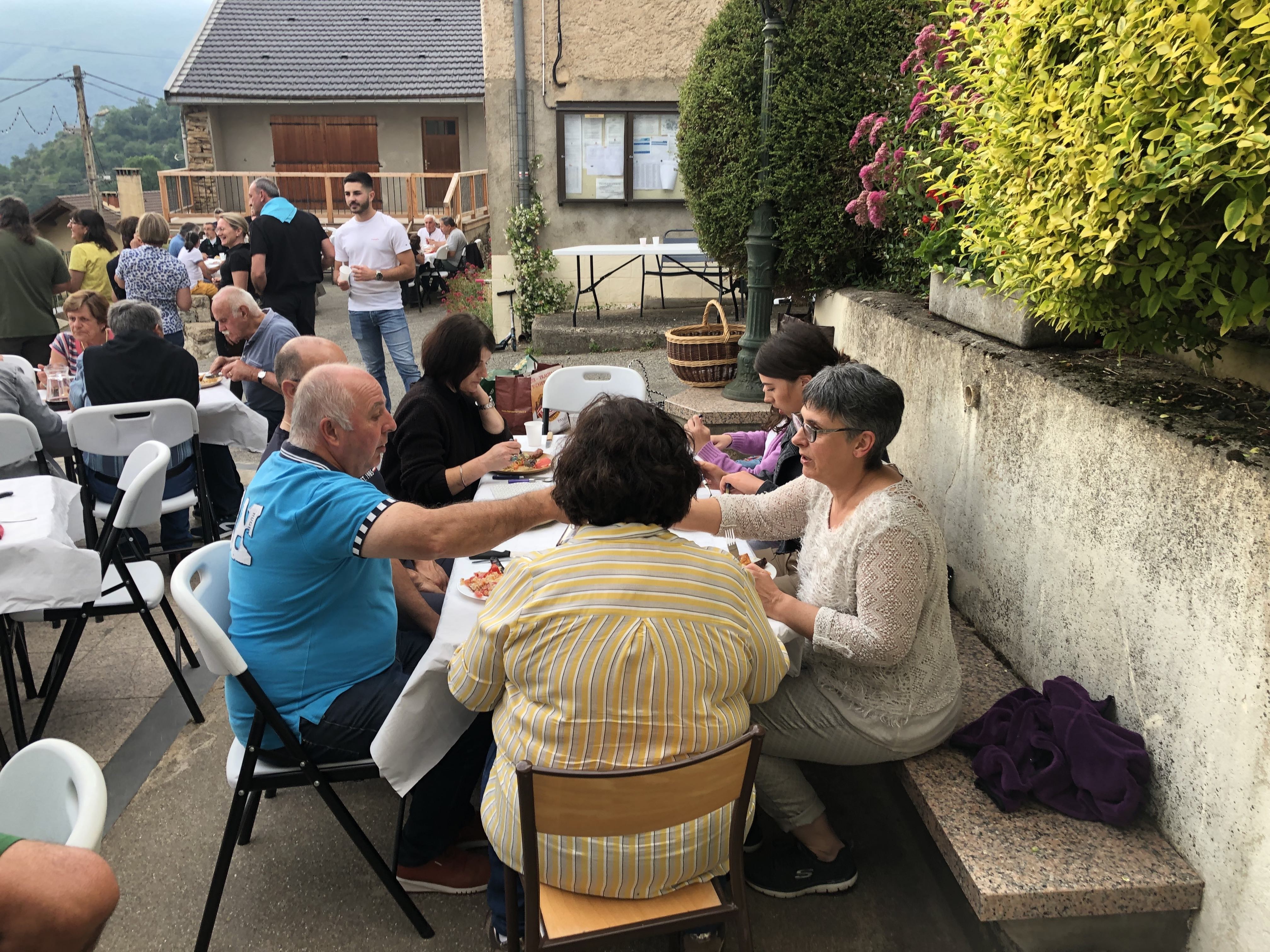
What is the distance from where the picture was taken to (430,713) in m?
2.36

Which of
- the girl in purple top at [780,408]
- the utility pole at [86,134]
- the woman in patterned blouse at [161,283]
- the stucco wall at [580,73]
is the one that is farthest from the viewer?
the utility pole at [86,134]

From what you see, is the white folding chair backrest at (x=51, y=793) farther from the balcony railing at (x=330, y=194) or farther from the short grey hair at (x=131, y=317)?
the balcony railing at (x=330, y=194)

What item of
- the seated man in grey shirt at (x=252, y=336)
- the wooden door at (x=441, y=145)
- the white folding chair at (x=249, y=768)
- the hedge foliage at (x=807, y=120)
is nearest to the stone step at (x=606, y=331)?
the hedge foliage at (x=807, y=120)

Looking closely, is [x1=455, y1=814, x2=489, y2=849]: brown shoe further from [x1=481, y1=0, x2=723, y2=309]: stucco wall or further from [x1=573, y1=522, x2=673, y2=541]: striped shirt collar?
[x1=481, y1=0, x2=723, y2=309]: stucco wall

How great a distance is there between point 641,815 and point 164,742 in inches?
101

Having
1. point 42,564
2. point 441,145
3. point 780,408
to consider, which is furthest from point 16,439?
point 441,145

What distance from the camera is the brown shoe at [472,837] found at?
2830 millimetres

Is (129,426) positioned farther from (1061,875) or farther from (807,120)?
(1061,875)

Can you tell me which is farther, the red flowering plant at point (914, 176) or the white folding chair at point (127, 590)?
the red flowering plant at point (914, 176)

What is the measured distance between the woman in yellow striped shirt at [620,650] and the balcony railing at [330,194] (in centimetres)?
1758

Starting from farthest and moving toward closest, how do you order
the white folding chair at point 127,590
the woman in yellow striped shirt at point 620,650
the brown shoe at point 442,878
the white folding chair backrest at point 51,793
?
the white folding chair at point 127,590
the brown shoe at point 442,878
the woman in yellow striped shirt at point 620,650
the white folding chair backrest at point 51,793

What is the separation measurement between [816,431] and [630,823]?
47.1 inches

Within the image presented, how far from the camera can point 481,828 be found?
9.52ft

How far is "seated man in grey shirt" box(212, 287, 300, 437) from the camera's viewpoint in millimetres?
5371
